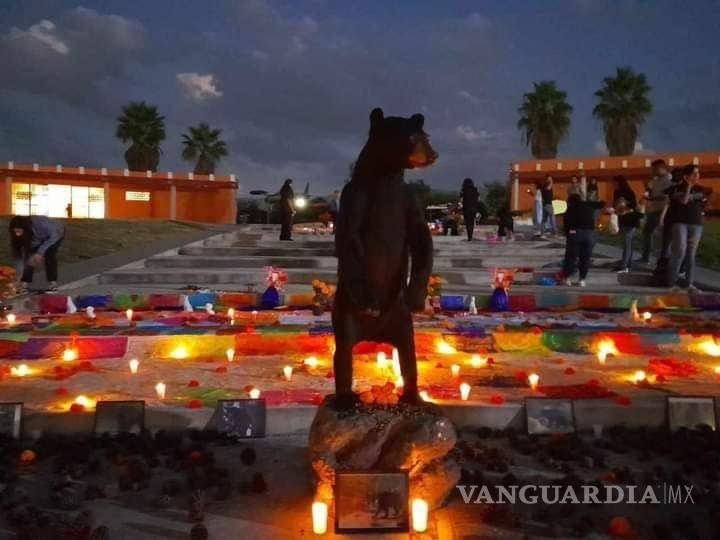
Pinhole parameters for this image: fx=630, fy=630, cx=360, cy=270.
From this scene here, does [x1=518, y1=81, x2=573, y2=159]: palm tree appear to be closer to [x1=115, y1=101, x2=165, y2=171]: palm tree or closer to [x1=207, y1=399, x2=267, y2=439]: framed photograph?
[x1=115, y1=101, x2=165, y2=171]: palm tree

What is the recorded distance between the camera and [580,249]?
37.7 ft

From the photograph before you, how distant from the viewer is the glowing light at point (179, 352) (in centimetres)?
702

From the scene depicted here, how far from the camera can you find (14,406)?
438 cm

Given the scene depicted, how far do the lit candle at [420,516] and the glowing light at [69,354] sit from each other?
477 centimetres

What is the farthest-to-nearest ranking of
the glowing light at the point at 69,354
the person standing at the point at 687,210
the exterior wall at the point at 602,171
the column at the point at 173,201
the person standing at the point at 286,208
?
the column at the point at 173,201 < the exterior wall at the point at 602,171 < the person standing at the point at 286,208 < the person standing at the point at 687,210 < the glowing light at the point at 69,354

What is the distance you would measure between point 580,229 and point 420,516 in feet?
29.4

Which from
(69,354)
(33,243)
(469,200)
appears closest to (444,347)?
(69,354)

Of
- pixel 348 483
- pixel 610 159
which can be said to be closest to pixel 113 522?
pixel 348 483

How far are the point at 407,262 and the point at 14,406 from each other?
2.91 meters

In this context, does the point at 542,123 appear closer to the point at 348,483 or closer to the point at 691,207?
the point at 691,207

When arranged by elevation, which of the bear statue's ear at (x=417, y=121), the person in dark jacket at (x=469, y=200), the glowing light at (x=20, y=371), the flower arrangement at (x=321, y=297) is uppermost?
the person in dark jacket at (x=469, y=200)

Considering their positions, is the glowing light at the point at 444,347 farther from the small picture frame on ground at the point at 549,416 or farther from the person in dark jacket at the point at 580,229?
the person in dark jacket at the point at 580,229

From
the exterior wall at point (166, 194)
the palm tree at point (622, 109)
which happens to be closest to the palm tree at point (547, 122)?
the palm tree at point (622, 109)

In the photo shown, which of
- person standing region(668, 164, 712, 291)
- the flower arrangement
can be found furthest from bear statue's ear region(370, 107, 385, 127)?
person standing region(668, 164, 712, 291)
